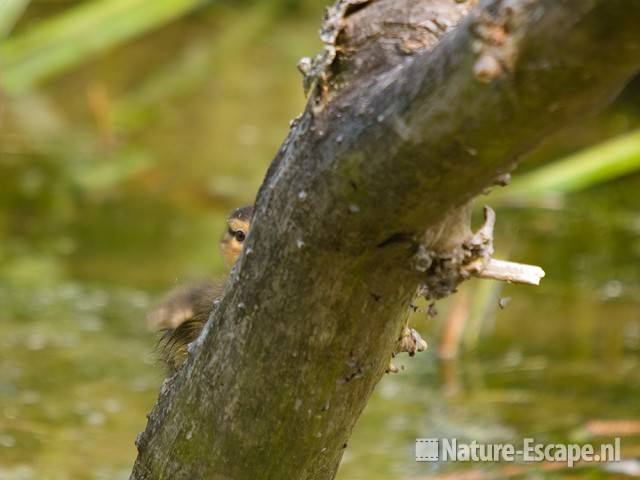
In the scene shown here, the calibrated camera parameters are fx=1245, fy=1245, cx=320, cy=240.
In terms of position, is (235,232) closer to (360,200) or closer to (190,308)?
(190,308)

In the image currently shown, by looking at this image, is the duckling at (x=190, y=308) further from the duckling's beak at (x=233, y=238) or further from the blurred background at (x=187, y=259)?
the blurred background at (x=187, y=259)

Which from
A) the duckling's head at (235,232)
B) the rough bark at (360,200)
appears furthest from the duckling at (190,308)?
the rough bark at (360,200)

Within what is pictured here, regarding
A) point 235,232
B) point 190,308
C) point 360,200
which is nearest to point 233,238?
point 235,232

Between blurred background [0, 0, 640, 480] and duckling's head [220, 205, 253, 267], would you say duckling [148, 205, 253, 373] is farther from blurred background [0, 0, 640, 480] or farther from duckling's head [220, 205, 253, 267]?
blurred background [0, 0, 640, 480]

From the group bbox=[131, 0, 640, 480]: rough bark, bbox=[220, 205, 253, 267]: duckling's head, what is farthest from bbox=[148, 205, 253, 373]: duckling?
bbox=[131, 0, 640, 480]: rough bark

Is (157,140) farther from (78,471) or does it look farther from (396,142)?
(396,142)

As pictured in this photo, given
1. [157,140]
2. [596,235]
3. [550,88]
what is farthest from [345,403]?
[157,140]
